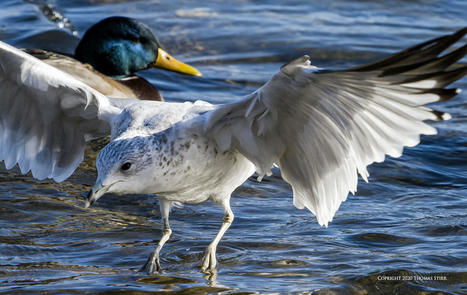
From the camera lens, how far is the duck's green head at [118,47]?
8547mm

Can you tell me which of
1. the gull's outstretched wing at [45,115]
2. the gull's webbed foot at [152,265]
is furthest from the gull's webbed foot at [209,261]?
the gull's outstretched wing at [45,115]

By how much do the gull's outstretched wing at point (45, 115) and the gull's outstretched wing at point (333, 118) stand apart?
1036 mm

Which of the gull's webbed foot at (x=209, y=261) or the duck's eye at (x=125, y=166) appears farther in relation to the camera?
the gull's webbed foot at (x=209, y=261)

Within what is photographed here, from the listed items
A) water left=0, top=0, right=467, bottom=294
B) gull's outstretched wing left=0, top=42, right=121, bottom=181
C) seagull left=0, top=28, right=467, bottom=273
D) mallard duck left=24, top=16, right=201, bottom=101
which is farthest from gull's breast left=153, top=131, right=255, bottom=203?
mallard duck left=24, top=16, right=201, bottom=101

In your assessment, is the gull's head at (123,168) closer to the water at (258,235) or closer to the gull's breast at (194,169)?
the gull's breast at (194,169)

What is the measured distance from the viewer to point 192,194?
492cm

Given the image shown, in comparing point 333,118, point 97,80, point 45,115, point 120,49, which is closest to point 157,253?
point 45,115

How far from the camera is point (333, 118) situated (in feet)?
14.1

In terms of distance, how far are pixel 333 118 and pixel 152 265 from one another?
149cm

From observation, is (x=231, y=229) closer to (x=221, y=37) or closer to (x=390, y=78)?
(x=390, y=78)

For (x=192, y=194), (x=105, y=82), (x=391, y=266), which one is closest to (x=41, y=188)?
(x=105, y=82)

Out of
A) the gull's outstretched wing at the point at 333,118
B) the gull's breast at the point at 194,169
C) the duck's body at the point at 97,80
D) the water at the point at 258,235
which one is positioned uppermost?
the gull's outstretched wing at the point at 333,118

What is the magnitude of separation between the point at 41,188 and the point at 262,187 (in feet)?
5.88

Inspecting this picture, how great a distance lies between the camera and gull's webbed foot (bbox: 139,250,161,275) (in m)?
4.94
